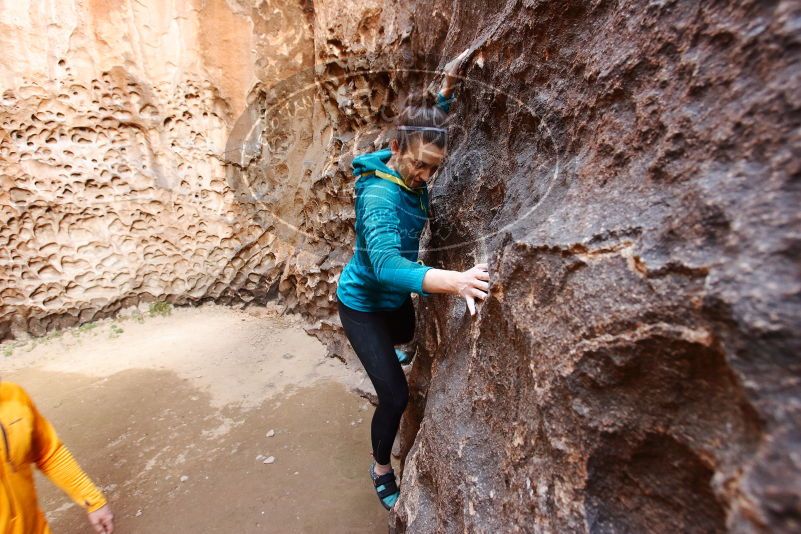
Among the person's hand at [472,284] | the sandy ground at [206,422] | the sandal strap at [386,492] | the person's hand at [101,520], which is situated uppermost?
the person's hand at [472,284]

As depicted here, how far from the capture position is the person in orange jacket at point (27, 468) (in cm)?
90

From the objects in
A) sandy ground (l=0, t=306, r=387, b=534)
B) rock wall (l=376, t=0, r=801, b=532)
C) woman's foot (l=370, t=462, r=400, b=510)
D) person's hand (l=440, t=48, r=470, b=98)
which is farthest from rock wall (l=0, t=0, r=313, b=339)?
rock wall (l=376, t=0, r=801, b=532)

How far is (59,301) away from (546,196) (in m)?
4.04

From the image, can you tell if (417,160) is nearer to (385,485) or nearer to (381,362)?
(381,362)

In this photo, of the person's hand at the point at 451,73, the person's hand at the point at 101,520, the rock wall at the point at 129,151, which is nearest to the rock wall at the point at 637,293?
the person's hand at the point at 451,73

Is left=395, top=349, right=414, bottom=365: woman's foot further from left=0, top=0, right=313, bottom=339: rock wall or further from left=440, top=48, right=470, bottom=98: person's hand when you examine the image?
left=0, top=0, right=313, bottom=339: rock wall

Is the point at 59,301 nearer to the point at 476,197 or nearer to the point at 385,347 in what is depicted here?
the point at 385,347

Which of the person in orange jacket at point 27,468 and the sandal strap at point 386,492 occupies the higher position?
the person in orange jacket at point 27,468

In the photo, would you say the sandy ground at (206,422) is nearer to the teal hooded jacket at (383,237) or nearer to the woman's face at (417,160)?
→ the teal hooded jacket at (383,237)

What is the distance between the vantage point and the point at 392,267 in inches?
39.6

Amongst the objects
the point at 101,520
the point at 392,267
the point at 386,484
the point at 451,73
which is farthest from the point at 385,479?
the point at 451,73

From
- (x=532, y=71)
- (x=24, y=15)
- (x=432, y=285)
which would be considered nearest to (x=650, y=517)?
(x=432, y=285)

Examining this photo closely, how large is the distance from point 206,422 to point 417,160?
2040mm

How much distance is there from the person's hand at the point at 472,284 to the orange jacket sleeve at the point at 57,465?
1.12m
